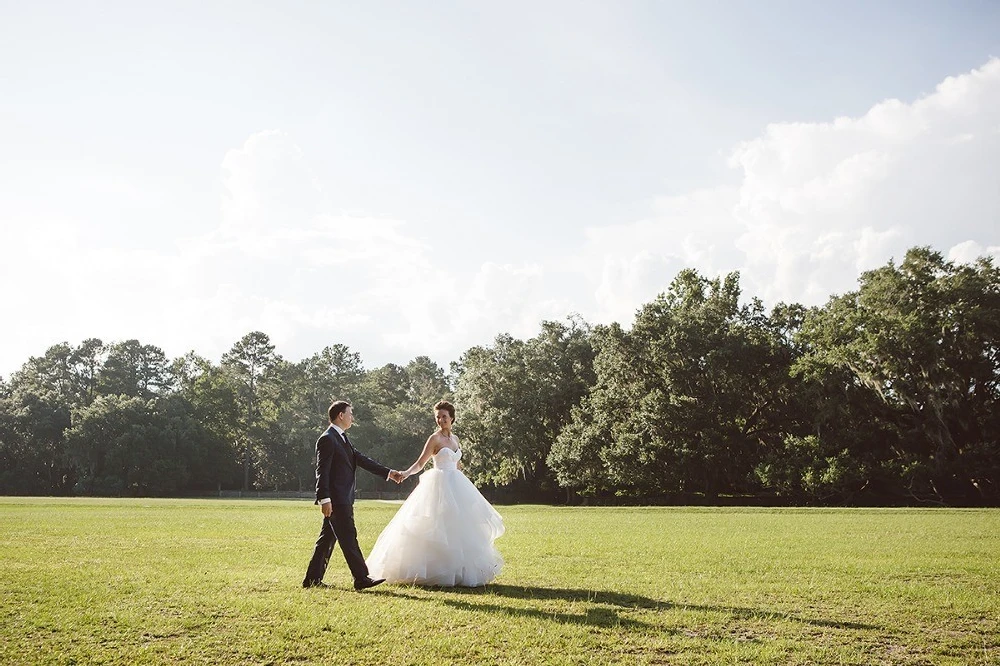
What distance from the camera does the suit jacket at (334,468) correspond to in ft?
32.6

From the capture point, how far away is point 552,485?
2721 inches

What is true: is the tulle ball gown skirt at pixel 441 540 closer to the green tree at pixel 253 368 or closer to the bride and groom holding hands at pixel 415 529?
the bride and groom holding hands at pixel 415 529

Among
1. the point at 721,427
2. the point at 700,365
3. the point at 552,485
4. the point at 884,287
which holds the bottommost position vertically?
the point at 552,485

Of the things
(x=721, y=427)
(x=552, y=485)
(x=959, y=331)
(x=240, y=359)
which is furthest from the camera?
(x=240, y=359)

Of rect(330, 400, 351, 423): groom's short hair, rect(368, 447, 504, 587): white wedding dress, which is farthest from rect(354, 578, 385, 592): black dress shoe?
rect(330, 400, 351, 423): groom's short hair

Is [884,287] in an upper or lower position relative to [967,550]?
upper

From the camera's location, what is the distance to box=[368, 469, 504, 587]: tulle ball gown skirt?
998 cm

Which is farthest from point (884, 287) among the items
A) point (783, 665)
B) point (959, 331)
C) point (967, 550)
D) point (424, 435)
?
point (424, 435)

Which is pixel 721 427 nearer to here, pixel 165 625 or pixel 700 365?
pixel 700 365

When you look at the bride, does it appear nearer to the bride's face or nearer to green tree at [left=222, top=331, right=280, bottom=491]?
the bride's face


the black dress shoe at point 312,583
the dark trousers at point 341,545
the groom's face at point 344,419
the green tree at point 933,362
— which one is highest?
the green tree at point 933,362

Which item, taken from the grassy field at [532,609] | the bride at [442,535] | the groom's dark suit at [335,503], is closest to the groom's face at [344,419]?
the groom's dark suit at [335,503]

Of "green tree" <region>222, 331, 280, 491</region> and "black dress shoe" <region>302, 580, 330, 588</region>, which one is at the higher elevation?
"green tree" <region>222, 331, 280, 491</region>

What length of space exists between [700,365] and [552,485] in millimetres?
21098
